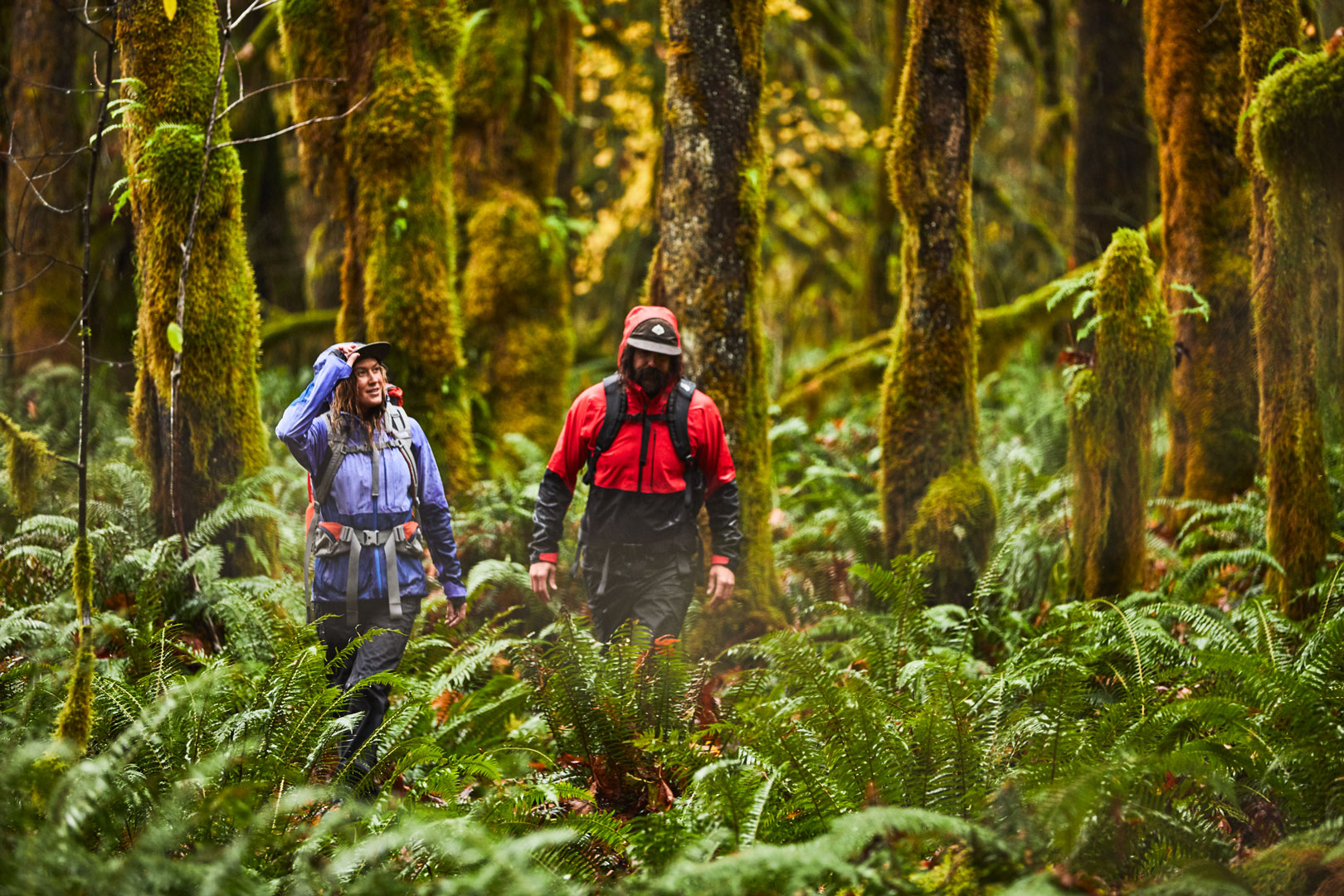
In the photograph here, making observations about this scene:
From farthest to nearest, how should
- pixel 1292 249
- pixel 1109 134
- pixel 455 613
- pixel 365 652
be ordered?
pixel 1109 134 → pixel 1292 249 → pixel 455 613 → pixel 365 652

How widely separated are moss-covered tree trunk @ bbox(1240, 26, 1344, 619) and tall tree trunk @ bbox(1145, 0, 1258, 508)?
59.5 inches

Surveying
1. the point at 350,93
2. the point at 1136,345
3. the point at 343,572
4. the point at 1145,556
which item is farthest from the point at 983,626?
the point at 350,93

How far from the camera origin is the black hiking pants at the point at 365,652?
13.3ft

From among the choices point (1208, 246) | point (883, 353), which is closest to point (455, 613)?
point (1208, 246)

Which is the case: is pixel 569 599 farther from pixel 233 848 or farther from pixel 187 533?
pixel 233 848

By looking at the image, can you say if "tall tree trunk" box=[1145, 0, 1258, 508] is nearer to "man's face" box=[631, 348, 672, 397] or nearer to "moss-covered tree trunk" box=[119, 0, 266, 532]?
"man's face" box=[631, 348, 672, 397]

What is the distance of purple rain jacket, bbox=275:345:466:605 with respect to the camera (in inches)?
151

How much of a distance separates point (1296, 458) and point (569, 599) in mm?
4367

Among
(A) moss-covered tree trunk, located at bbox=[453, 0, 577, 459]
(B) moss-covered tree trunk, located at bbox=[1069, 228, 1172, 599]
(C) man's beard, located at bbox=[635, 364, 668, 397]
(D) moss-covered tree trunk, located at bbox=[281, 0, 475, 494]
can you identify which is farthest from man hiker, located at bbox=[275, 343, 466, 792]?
(A) moss-covered tree trunk, located at bbox=[453, 0, 577, 459]

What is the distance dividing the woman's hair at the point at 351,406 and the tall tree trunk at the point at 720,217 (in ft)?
7.33

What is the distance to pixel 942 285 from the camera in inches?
230

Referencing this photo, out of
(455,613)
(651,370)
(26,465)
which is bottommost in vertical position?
(455,613)

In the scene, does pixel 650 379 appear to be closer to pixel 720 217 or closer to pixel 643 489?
pixel 643 489

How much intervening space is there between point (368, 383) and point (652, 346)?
1329mm
